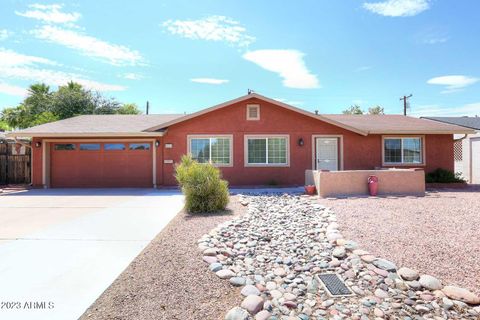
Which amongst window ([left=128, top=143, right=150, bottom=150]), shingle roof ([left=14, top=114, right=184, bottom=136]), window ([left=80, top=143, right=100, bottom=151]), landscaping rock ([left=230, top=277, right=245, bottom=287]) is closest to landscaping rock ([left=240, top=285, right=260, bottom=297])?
landscaping rock ([left=230, top=277, right=245, bottom=287])

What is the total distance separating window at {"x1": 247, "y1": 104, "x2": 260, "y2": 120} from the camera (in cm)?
1305

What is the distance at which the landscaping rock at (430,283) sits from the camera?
3.30m

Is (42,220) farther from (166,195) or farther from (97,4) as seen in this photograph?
(97,4)

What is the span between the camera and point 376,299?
123 inches

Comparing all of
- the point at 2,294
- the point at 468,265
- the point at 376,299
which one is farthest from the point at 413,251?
the point at 2,294

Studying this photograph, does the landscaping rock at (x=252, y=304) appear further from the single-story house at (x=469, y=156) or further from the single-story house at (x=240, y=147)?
the single-story house at (x=469, y=156)

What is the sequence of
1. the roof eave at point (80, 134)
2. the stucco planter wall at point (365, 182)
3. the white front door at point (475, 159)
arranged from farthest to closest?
1. the white front door at point (475, 159)
2. the roof eave at point (80, 134)
3. the stucco planter wall at point (365, 182)

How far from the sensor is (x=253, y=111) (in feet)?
42.9

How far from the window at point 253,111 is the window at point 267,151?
99cm

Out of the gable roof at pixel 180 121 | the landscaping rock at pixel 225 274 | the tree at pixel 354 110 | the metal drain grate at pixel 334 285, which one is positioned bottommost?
the metal drain grate at pixel 334 285

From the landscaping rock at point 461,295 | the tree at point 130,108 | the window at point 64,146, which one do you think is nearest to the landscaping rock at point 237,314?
the landscaping rock at point 461,295

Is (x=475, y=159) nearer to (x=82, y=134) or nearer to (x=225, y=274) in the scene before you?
(x=225, y=274)

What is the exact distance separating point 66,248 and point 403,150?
14.0 m

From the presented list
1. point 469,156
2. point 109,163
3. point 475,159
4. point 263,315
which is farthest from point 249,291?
point 469,156
